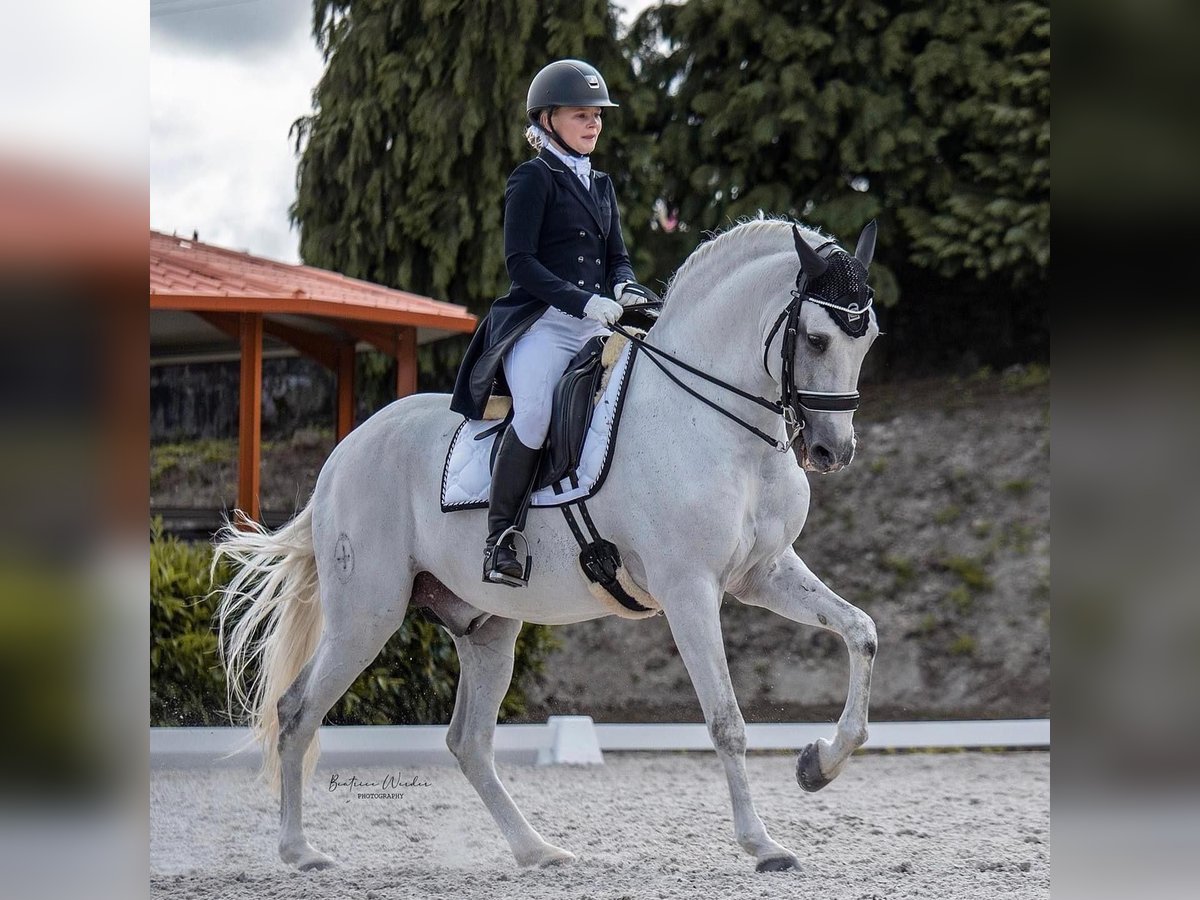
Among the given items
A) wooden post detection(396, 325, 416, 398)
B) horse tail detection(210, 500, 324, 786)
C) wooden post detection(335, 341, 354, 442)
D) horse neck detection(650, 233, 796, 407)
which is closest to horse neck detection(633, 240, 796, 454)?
horse neck detection(650, 233, 796, 407)

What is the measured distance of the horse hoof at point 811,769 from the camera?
139 inches

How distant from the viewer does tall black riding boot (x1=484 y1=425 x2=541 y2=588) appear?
12.6ft

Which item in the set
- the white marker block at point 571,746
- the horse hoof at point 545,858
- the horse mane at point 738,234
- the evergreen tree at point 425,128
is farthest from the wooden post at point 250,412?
the horse mane at point 738,234

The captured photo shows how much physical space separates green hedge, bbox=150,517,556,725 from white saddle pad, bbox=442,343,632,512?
2301mm

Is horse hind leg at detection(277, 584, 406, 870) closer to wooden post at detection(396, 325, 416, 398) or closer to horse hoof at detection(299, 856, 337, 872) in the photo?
horse hoof at detection(299, 856, 337, 872)

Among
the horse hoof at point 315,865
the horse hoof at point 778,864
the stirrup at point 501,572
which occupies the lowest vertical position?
the horse hoof at point 315,865

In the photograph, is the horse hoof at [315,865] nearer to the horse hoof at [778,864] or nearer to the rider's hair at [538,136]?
the horse hoof at [778,864]

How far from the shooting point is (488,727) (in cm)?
433

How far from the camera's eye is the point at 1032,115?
809 centimetres
